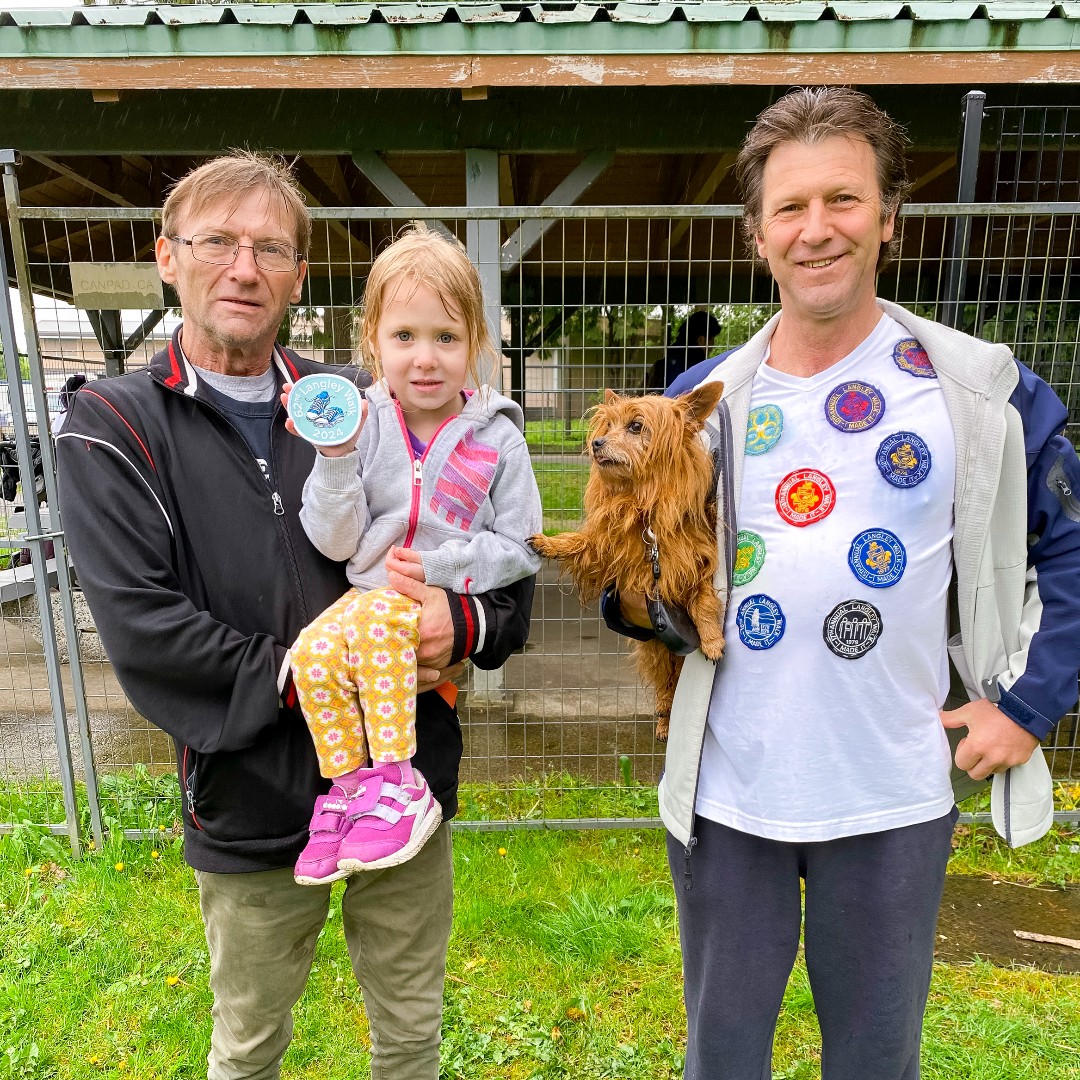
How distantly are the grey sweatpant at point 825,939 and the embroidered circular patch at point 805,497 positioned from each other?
2.29ft

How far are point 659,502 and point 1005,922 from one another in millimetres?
3019

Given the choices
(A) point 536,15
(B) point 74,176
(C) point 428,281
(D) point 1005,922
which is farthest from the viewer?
(B) point 74,176

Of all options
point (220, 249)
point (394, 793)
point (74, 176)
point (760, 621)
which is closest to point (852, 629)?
point (760, 621)

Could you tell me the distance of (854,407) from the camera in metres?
1.58

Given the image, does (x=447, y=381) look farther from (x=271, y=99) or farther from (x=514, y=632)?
(x=271, y=99)

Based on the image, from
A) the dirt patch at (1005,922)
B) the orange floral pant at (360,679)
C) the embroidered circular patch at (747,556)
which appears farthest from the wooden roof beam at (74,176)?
the dirt patch at (1005,922)

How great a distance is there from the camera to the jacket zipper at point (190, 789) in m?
1.70

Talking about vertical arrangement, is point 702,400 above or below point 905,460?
above

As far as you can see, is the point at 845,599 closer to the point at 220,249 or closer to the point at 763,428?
the point at 763,428

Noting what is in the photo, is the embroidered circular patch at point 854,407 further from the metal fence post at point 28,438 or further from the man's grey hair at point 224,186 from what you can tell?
the metal fence post at point 28,438

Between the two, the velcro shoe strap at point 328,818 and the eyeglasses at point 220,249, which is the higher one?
the eyeglasses at point 220,249

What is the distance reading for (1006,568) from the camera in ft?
5.27

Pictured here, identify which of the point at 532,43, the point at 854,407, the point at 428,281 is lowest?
the point at 854,407

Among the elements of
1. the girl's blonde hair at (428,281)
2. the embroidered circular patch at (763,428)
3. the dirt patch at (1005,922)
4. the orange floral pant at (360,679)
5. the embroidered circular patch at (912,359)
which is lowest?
the dirt patch at (1005,922)
